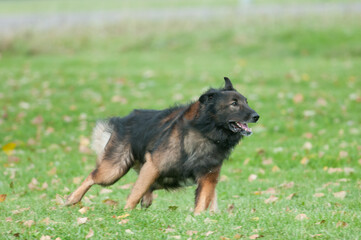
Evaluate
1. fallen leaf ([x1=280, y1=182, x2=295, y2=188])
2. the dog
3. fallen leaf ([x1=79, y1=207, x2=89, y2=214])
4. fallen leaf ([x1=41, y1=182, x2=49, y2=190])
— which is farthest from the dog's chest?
fallen leaf ([x1=41, y1=182, x2=49, y2=190])

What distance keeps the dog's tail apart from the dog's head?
163 centimetres

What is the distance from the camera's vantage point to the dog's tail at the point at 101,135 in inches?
298

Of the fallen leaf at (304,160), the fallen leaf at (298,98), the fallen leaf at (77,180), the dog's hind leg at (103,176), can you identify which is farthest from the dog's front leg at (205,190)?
the fallen leaf at (298,98)

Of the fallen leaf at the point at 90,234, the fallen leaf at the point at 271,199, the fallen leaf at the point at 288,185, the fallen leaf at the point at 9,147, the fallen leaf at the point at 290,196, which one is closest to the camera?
the fallen leaf at the point at 90,234

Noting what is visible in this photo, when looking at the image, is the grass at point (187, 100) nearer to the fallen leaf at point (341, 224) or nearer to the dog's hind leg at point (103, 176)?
the fallen leaf at point (341, 224)

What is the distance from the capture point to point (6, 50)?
73.1 feet

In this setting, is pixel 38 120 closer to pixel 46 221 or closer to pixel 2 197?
pixel 2 197

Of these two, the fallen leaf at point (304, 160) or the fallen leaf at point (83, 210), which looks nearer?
the fallen leaf at point (83, 210)

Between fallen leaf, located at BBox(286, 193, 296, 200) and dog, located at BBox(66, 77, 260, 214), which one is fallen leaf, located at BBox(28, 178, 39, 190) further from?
fallen leaf, located at BBox(286, 193, 296, 200)

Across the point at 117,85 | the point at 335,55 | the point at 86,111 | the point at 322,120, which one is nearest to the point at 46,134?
the point at 86,111

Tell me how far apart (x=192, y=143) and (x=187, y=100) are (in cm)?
733

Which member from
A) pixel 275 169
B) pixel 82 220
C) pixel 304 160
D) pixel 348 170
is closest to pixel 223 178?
pixel 275 169

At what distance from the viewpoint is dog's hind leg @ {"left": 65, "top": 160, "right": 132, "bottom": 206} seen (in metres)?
7.19

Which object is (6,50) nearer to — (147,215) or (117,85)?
(117,85)
